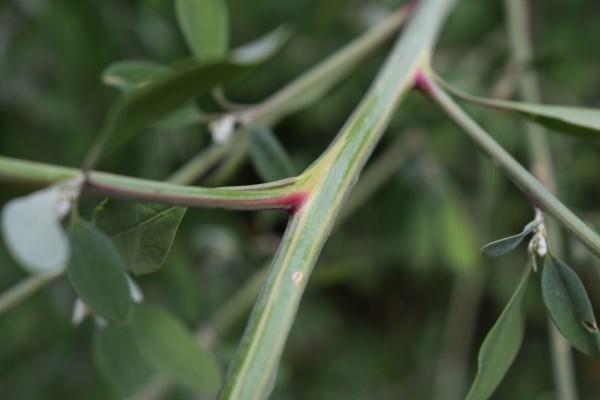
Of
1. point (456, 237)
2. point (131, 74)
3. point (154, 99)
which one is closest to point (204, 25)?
point (131, 74)

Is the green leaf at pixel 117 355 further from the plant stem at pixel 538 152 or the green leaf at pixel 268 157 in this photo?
the plant stem at pixel 538 152

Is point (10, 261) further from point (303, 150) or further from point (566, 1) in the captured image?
point (566, 1)

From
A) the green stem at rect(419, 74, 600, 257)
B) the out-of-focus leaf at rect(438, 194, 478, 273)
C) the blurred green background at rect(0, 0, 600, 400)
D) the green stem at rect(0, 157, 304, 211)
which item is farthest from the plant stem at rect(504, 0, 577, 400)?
the green stem at rect(0, 157, 304, 211)

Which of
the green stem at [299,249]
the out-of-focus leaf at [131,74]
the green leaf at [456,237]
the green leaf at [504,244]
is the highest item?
the out-of-focus leaf at [131,74]

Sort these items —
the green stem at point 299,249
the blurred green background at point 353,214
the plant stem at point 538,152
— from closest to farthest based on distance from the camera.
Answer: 1. the green stem at point 299,249
2. the plant stem at point 538,152
3. the blurred green background at point 353,214

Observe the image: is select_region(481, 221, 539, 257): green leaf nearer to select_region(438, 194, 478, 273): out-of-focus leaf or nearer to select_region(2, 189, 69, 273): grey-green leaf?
select_region(2, 189, 69, 273): grey-green leaf

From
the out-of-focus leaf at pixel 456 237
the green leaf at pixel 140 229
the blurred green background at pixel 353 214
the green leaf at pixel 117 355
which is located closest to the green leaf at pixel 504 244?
the green leaf at pixel 140 229

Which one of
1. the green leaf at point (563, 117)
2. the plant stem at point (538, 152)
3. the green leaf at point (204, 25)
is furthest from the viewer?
the plant stem at point (538, 152)
